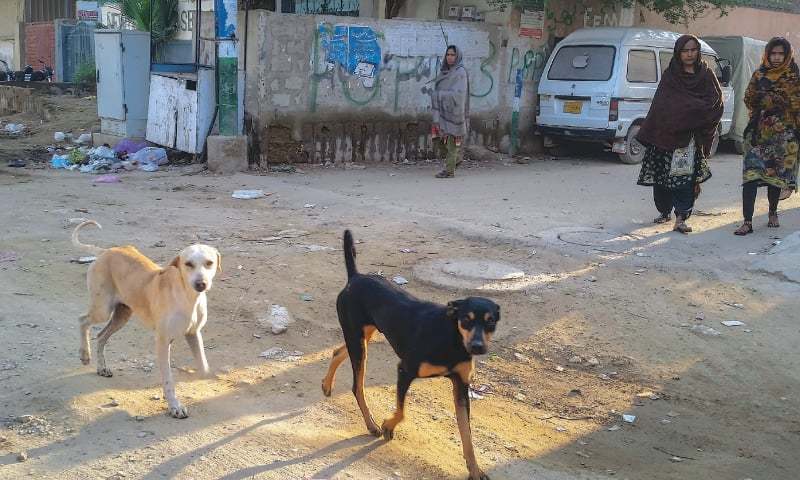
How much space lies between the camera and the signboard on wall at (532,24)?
14.0 metres

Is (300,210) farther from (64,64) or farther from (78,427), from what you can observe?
(64,64)

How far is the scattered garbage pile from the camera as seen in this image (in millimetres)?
11320

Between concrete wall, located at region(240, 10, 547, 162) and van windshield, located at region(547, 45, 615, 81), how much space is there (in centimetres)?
71

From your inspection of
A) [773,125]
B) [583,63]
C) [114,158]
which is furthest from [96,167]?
[773,125]

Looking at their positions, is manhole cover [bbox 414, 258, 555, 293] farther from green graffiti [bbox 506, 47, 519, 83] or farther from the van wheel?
green graffiti [bbox 506, 47, 519, 83]

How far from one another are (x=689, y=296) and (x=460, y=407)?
332cm

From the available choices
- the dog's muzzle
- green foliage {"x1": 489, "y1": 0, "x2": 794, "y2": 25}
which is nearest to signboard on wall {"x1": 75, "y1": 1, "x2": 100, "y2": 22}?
green foliage {"x1": 489, "y1": 0, "x2": 794, "y2": 25}

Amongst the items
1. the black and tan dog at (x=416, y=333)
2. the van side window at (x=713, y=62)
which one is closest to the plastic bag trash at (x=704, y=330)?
the black and tan dog at (x=416, y=333)

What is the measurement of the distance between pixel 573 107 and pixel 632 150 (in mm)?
1228

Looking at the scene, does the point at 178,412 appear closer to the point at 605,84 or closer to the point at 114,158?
the point at 114,158

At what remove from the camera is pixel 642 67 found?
12984 mm

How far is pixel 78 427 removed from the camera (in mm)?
3607

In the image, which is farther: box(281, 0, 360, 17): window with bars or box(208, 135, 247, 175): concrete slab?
box(281, 0, 360, 17): window with bars

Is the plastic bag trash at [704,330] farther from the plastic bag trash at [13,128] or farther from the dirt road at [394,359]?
the plastic bag trash at [13,128]
